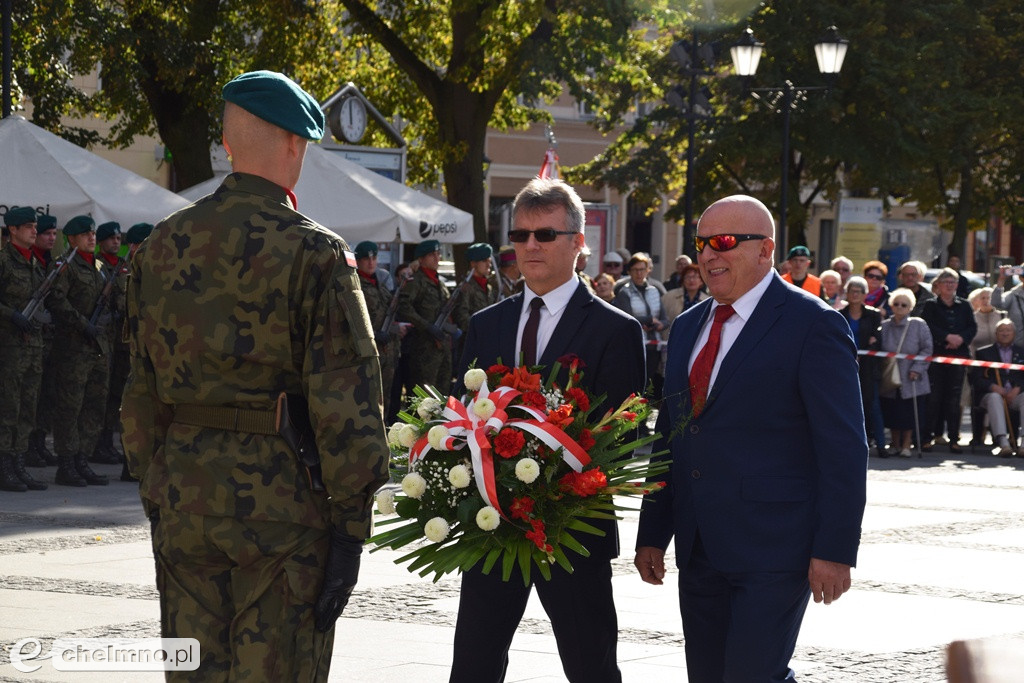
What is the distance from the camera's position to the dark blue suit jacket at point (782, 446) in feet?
15.2

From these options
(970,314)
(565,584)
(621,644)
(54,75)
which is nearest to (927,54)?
(970,314)

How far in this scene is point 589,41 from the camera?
23.4 m

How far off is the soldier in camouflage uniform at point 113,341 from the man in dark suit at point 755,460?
10239mm

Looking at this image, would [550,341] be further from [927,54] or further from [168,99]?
[927,54]

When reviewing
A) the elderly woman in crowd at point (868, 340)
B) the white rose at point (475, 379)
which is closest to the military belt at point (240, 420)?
the white rose at point (475, 379)

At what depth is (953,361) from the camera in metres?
18.7

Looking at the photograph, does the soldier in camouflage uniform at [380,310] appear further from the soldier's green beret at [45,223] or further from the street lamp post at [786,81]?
the street lamp post at [786,81]

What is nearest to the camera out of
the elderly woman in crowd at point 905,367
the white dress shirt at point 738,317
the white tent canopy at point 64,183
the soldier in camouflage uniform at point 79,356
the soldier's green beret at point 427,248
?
the white dress shirt at point 738,317

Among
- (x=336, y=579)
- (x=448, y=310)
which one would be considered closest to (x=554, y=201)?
(x=336, y=579)

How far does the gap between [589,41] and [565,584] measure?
19.2 metres

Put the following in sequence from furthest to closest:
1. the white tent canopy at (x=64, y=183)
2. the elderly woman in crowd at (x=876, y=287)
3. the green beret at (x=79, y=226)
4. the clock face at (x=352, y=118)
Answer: the clock face at (x=352, y=118) → the elderly woman in crowd at (x=876, y=287) → the white tent canopy at (x=64, y=183) → the green beret at (x=79, y=226)

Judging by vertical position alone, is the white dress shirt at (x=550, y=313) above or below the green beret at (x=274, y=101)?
below

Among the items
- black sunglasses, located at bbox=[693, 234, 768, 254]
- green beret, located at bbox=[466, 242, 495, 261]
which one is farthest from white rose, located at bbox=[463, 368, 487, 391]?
green beret, located at bbox=[466, 242, 495, 261]

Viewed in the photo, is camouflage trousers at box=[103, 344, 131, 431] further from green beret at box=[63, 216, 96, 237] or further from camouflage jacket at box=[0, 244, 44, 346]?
camouflage jacket at box=[0, 244, 44, 346]
